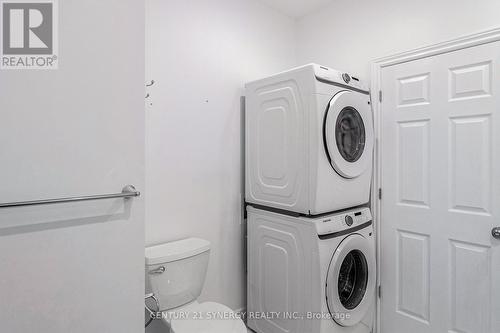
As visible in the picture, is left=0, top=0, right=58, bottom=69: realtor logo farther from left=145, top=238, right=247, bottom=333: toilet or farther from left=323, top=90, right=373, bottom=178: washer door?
left=323, top=90, right=373, bottom=178: washer door

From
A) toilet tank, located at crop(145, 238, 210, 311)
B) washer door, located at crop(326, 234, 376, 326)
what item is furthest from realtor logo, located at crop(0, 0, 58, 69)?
washer door, located at crop(326, 234, 376, 326)

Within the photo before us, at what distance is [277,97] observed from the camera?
1.88 metres

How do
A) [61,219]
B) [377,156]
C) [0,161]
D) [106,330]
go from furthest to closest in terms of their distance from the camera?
[377,156] < [106,330] < [61,219] < [0,161]

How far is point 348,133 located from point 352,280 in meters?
1.06

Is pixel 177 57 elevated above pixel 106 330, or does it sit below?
above

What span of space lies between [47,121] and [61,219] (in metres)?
0.39

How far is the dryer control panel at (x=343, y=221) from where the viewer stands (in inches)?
66.2

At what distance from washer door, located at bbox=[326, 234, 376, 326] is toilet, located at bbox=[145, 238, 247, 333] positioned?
0.64 meters

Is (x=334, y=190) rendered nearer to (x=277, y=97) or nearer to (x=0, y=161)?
(x=277, y=97)

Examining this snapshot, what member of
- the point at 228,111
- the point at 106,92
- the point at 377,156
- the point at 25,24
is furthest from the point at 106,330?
the point at 377,156

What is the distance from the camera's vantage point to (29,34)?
3.57 ft

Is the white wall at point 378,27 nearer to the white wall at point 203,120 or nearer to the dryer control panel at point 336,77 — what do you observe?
the dryer control panel at point 336,77

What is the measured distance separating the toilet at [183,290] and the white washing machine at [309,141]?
637 millimetres

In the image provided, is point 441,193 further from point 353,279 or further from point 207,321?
point 207,321
